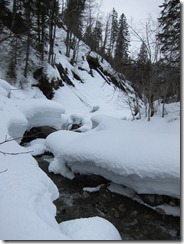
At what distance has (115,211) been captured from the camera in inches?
241

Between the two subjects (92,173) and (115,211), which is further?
(92,173)

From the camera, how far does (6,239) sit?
10.4ft

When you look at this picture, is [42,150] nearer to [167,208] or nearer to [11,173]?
[11,173]

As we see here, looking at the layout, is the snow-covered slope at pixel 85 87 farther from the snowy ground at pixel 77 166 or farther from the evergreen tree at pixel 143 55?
the snowy ground at pixel 77 166

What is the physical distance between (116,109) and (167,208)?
15.0m

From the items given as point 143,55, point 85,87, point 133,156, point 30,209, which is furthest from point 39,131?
point 85,87

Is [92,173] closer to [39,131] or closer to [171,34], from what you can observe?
[39,131]

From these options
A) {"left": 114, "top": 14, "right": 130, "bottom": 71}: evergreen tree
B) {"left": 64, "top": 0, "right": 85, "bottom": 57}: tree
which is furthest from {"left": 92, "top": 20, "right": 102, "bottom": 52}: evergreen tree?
{"left": 114, "top": 14, "right": 130, "bottom": 71}: evergreen tree

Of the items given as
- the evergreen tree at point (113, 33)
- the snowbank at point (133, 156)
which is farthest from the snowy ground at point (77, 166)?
the evergreen tree at point (113, 33)

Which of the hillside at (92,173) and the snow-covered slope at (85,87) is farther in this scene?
the snow-covered slope at (85,87)

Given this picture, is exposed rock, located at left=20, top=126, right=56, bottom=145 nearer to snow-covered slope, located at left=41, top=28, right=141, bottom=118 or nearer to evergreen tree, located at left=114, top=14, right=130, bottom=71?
evergreen tree, located at left=114, top=14, right=130, bottom=71

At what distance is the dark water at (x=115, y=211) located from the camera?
531cm

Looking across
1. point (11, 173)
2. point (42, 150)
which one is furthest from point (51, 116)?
point (11, 173)

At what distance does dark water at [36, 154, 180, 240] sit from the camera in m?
5.31
